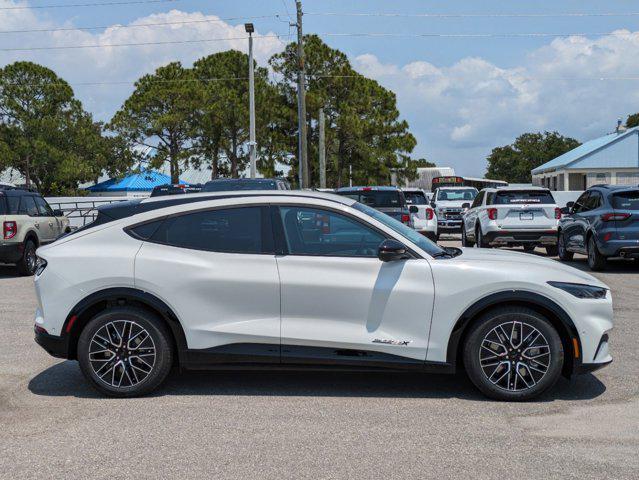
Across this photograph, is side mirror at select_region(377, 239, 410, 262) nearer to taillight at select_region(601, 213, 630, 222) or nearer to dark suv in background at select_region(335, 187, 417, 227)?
taillight at select_region(601, 213, 630, 222)

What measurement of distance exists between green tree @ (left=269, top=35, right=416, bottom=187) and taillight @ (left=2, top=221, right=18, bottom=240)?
36.2 metres

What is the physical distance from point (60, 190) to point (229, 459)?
50553mm

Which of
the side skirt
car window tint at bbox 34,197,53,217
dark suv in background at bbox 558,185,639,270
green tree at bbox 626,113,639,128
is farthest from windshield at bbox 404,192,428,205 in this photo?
green tree at bbox 626,113,639,128

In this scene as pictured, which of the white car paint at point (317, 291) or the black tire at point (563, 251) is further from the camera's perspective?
the black tire at point (563, 251)

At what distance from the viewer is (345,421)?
547 cm

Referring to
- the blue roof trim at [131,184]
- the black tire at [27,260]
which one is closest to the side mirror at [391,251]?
the black tire at [27,260]

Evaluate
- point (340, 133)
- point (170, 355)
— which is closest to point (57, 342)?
point (170, 355)

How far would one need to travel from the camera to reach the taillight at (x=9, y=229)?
14953mm

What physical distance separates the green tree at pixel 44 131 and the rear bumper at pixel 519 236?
3605cm

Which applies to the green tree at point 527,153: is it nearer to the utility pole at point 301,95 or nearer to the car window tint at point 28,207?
the utility pole at point 301,95

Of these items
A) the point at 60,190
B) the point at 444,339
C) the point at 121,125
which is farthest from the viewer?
the point at 60,190

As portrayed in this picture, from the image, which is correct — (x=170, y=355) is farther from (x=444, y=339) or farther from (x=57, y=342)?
(x=444, y=339)

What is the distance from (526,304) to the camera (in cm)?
589

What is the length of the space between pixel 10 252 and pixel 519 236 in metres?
11.2
